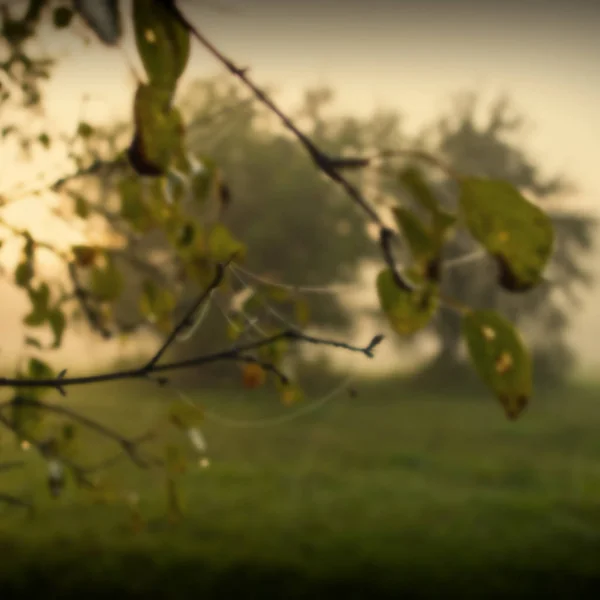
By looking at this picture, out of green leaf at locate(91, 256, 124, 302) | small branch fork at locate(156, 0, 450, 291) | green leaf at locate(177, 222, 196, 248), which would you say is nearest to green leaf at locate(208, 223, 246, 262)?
green leaf at locate(177, 222, 196, 248)

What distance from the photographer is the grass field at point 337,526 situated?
3703 mm

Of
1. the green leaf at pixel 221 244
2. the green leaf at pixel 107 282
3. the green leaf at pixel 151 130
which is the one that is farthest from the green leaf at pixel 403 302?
the green leaf at pixel 107 282

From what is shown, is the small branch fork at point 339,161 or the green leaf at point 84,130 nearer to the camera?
the small branch fork at point 339,161

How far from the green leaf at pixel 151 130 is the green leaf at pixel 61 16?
77 cm

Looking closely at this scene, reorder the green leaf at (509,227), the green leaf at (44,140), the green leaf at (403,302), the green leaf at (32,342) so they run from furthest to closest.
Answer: the green leaf at (44,140) → the green leaf at (32,342) → the green leaf at (403,302) → the green leaf at (509,227)

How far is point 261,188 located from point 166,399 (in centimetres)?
437

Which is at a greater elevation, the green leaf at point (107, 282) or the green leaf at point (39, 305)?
the green leaf at point (107, 282)

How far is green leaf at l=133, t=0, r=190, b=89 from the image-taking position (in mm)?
418

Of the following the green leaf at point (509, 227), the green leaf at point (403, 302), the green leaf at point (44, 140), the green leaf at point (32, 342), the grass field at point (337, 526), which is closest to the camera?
the green leaf at point (509, 227)

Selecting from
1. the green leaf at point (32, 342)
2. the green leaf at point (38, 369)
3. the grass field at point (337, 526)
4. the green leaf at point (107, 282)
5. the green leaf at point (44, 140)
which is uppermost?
the green leaf at point (44, 140)

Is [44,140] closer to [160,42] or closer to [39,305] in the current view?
[39,305]

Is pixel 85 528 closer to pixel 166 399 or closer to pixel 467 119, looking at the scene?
pixel 166 399

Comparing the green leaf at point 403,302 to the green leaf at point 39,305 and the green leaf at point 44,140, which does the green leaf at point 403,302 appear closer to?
the green leaf at point 39,305

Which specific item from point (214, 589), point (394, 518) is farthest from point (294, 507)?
point (214, 589)
